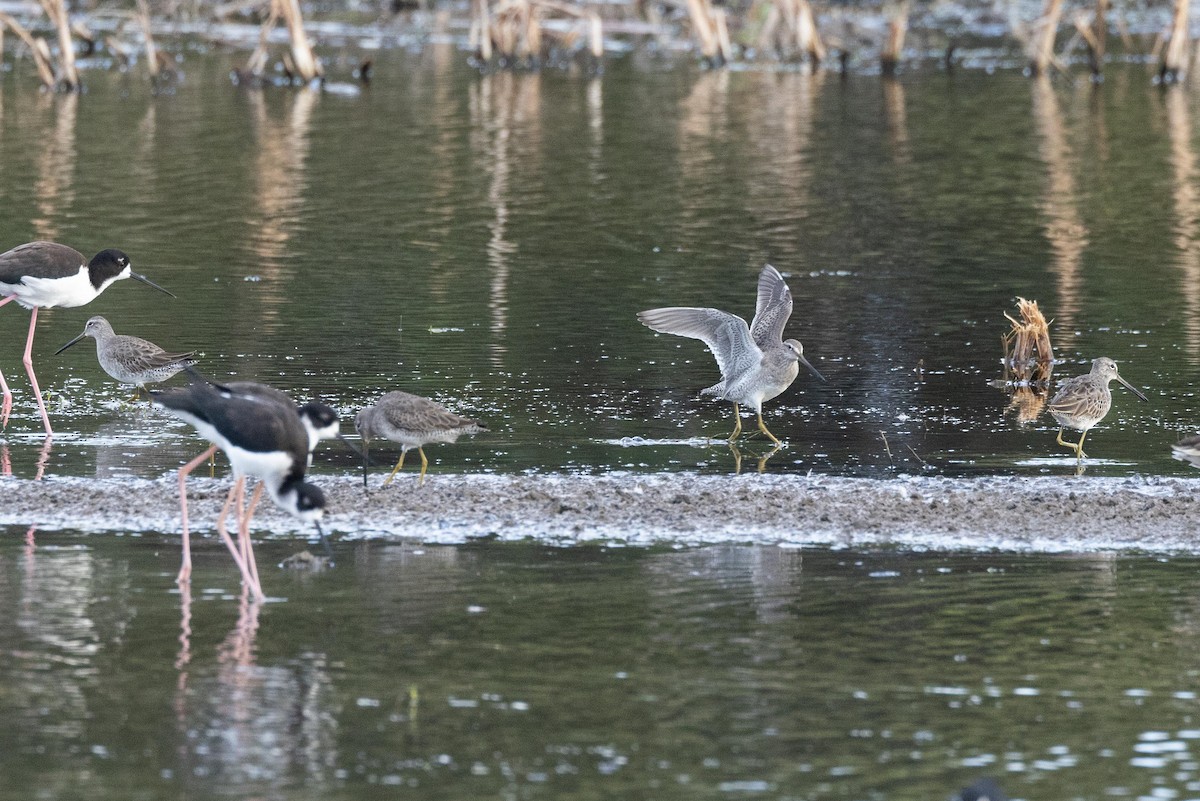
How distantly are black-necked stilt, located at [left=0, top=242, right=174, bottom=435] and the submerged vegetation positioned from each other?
2287 cm

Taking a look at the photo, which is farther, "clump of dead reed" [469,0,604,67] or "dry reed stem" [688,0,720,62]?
"dry reed stem" [688,0,720,62]

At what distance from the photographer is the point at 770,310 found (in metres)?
15.2

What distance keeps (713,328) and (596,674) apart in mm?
5780

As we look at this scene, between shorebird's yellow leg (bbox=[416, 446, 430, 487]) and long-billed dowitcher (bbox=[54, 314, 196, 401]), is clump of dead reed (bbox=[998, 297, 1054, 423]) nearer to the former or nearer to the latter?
shorebird's yellow leg (bbox=[416, 446, 430, 487])

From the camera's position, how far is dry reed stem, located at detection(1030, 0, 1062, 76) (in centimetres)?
4209

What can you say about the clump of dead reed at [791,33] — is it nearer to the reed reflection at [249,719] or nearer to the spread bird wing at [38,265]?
the spread bird wing at [38,265]

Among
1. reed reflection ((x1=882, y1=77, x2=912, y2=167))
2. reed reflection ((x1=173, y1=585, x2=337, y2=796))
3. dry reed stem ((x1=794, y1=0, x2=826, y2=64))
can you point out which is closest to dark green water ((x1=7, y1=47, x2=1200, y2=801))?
reed reflection ((x1=173, y1=585, x2=337, y2=796))

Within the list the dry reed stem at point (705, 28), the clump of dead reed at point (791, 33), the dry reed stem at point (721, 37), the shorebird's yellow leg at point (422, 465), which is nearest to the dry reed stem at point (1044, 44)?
the clump of dead reed at point (791, 33)

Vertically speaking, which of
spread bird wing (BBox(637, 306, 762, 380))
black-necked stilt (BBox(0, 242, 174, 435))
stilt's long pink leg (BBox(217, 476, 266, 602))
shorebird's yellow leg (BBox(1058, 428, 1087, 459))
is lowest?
shorebird's yellow leg (BBox(1058, 428, 1087, 459))

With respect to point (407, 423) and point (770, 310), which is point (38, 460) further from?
point (770, 310)

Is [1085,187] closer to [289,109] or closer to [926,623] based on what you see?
[289,109]

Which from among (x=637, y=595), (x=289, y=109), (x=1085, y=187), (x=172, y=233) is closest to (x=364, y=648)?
(x=637, y=595)

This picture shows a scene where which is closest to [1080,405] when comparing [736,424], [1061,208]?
[736,424]

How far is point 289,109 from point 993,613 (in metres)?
30.0
